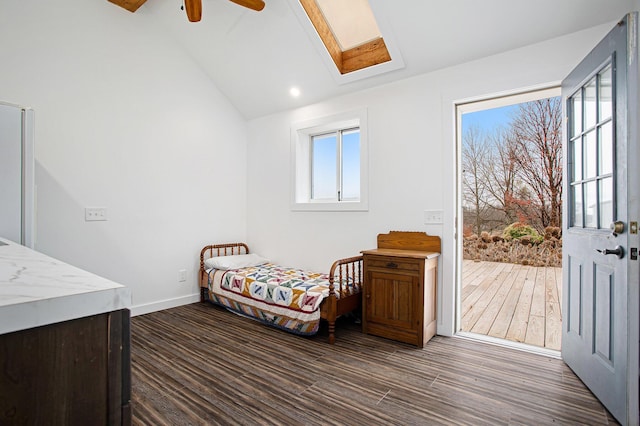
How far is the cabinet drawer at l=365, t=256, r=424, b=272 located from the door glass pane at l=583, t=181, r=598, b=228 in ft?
3.51

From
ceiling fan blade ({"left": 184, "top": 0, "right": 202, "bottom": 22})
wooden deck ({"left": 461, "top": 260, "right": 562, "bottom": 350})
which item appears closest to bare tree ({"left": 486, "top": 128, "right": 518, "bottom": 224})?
wooden deck ({"left": 461, "top": 260, "right": 562, "bottom": 350})

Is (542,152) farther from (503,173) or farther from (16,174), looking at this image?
(16,174)

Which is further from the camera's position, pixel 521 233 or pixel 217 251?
pixel 521 233

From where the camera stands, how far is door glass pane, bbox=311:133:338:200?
12.6ft

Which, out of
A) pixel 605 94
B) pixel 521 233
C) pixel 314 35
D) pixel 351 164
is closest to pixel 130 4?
pixel 314 35

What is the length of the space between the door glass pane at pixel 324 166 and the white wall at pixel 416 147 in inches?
13.0

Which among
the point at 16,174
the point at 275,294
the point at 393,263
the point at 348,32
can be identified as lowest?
the point at 275,294

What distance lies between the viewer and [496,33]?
7.92 feet

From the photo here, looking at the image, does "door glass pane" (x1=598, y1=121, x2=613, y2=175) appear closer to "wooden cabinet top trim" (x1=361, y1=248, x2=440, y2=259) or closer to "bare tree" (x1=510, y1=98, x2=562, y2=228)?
"wooden cabinet top trim" (x1=361, y1=248, x2=440, y2=259)

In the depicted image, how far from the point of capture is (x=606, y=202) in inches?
72.1

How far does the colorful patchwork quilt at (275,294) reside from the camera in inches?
108

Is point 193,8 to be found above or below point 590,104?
above

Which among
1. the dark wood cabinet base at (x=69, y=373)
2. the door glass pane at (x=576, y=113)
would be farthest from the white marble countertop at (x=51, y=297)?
the door glass pane at (x=576, y=113)

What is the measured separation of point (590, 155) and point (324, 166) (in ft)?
8.37
